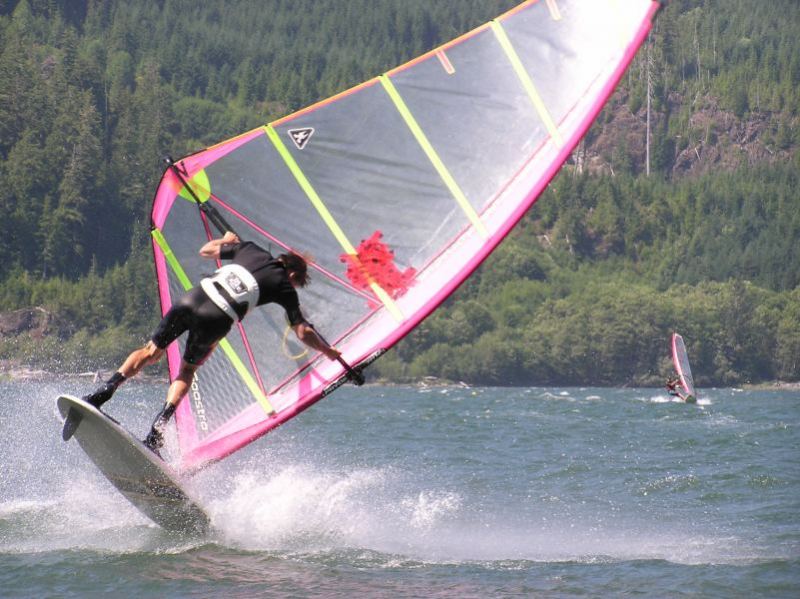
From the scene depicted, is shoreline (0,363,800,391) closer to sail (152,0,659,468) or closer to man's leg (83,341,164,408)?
sail (152,0,659,468)

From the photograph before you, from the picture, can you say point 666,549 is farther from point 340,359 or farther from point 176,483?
point 176,483

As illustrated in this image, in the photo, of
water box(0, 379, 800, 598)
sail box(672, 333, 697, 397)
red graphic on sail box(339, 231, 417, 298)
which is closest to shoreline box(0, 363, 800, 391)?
sail box(672, 333, 697, 397)

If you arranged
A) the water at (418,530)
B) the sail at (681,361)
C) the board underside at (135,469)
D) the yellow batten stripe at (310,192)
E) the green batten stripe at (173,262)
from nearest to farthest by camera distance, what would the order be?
the board underside at (135,469) → the water at (418,530) → the yellow batten stripe at (310,192) → the green batten stripe at (173,262) → the sail at (681,361)

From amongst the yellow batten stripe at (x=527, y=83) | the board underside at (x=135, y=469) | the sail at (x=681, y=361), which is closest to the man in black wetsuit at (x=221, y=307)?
the board underside at (x=135, y=469)

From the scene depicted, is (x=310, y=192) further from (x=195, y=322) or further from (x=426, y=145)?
(x=195, y=322)

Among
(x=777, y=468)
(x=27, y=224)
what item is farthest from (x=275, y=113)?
(x=777, y=468)

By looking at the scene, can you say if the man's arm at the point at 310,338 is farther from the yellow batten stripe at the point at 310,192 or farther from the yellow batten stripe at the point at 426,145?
the yellow batten stripe at the point at 426,145

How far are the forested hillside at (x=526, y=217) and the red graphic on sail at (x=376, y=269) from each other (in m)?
67.6

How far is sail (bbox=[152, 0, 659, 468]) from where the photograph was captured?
10008 millimetres

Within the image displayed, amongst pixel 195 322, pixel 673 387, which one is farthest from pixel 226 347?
pixel 673 387

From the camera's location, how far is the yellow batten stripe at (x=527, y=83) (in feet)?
32.4

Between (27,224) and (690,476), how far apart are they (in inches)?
3457

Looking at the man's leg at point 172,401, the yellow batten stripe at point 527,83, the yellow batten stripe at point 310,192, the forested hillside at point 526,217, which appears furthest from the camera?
the forested hillside at point 526,217

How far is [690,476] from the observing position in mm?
16281
